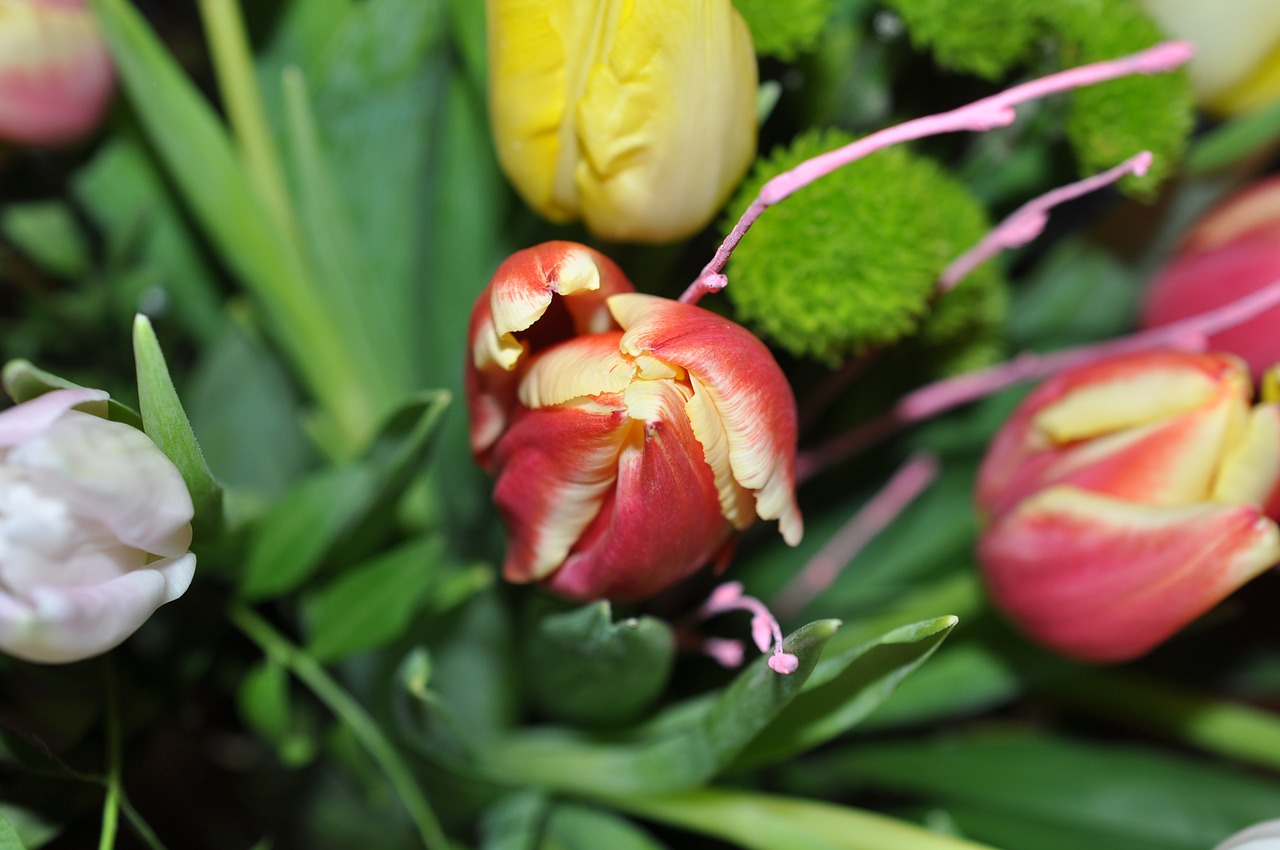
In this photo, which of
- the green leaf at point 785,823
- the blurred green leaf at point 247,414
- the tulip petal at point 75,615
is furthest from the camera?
the blurred green leaf at point 247,414

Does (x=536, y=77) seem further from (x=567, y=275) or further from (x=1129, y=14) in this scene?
(x=1129, y=14)

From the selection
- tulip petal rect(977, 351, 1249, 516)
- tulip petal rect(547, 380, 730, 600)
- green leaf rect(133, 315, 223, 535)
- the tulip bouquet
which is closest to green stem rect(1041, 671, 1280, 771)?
the tulip bouquet

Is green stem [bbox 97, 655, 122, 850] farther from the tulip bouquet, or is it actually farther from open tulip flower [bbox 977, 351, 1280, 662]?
open tulip flower [bbox 977, 351, 1280, 662]

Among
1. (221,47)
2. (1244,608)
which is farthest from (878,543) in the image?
(221,47)

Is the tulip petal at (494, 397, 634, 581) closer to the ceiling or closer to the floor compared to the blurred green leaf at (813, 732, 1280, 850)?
closer to the ceiling

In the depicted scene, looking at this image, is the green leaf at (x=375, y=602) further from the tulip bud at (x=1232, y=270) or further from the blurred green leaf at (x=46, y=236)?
the tulip bud at (x=1232, y=270)

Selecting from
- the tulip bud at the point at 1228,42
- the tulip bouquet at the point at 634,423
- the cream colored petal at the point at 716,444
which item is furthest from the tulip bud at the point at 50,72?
the tulip bud at the point at 1228,42
